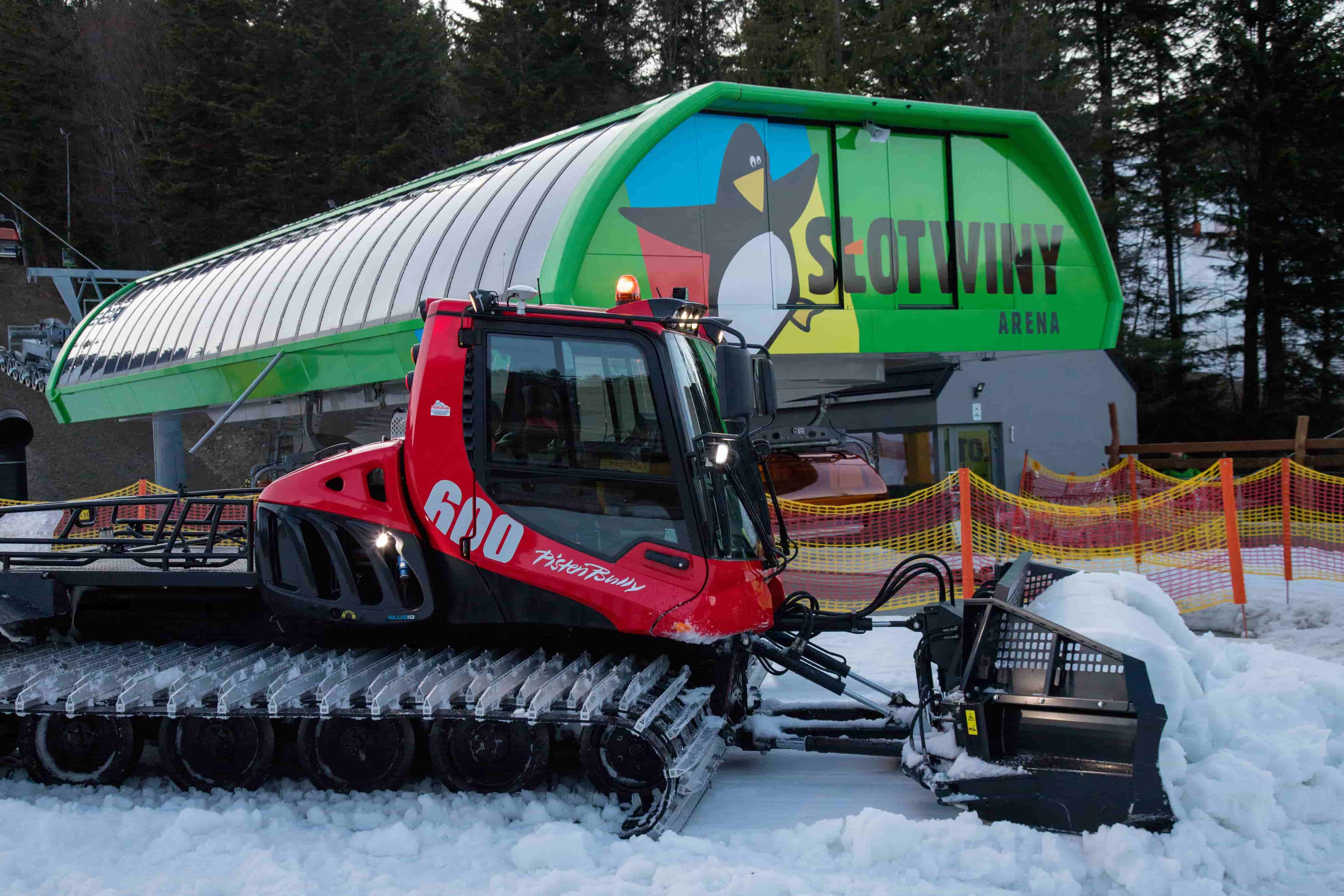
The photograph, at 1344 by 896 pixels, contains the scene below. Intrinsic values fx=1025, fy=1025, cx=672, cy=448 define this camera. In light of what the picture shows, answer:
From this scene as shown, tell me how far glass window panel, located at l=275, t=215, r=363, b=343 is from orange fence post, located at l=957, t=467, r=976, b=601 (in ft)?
28.0

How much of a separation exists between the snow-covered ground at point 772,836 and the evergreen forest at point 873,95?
2574 centimetres

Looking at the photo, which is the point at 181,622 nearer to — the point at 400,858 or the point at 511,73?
the point at 400,858

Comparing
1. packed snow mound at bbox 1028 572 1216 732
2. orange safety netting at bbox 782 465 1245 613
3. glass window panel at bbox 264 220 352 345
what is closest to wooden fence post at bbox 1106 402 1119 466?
orange safety netting at bbox 782 465 1245 613

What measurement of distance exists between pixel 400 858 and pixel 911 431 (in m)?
17.3

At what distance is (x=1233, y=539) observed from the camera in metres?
9.17

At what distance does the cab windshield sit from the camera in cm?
500

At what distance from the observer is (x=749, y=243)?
1149 cm

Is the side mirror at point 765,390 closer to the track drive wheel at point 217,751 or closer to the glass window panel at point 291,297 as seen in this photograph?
the track drive wheel at point 217,751

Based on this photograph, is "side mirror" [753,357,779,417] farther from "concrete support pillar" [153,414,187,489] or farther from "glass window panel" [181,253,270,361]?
"concrete support pillar" [153,414,187,489]

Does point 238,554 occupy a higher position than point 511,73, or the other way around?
point 511,73

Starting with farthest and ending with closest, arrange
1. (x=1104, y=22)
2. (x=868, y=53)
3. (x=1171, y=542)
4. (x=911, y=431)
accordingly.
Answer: (x=1104, y=22) < (x=868, y=53) < (x=911, y=431) < (x=1171, y=542)

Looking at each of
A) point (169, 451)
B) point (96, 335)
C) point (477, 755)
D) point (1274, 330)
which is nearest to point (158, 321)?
point (169, 451)

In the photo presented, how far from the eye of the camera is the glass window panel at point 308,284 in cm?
1389

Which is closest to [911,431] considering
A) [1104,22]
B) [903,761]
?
[903,761]
